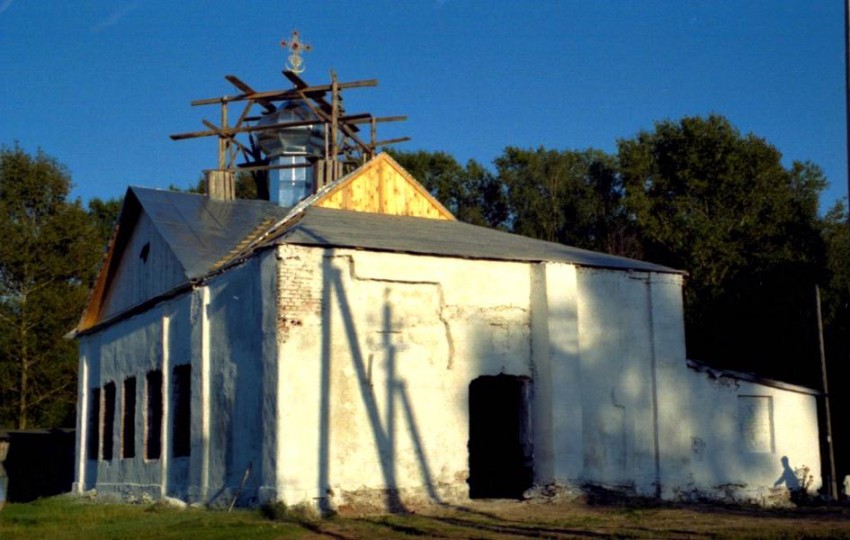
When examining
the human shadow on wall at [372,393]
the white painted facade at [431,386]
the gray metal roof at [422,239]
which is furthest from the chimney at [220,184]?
the human shadow on wall at [372,393]

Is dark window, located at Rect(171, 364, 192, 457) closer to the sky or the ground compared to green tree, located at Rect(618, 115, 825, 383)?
closer to the ground

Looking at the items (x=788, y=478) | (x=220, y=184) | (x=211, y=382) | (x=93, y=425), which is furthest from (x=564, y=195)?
(x=211, y=382)

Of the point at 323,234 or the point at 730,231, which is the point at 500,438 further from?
the point at 730,231

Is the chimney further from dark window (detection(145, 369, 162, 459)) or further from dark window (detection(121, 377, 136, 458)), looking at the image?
dark window (detection(145, 369, 162, 459))

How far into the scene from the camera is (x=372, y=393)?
604 inches

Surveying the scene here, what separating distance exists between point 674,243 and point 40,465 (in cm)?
2048

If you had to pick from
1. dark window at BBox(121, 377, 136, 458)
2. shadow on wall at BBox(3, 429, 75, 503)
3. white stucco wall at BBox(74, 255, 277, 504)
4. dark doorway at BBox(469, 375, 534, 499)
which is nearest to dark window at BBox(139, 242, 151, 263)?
white stucco wall at BBox(74, 255, 277, 504)

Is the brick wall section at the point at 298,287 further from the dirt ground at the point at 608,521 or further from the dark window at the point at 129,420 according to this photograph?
the dark window at the point at 129,420

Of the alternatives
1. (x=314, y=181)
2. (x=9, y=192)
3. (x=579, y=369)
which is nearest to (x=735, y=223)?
(x=314, y=181)

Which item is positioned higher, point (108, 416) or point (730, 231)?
point (730, 231)

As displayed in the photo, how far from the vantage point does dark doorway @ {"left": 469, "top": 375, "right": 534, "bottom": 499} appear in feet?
54.4

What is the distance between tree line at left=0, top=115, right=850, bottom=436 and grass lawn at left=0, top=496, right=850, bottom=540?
46.3ft

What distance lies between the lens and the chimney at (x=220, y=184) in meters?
25.2

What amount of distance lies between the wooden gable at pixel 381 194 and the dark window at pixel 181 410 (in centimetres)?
405
